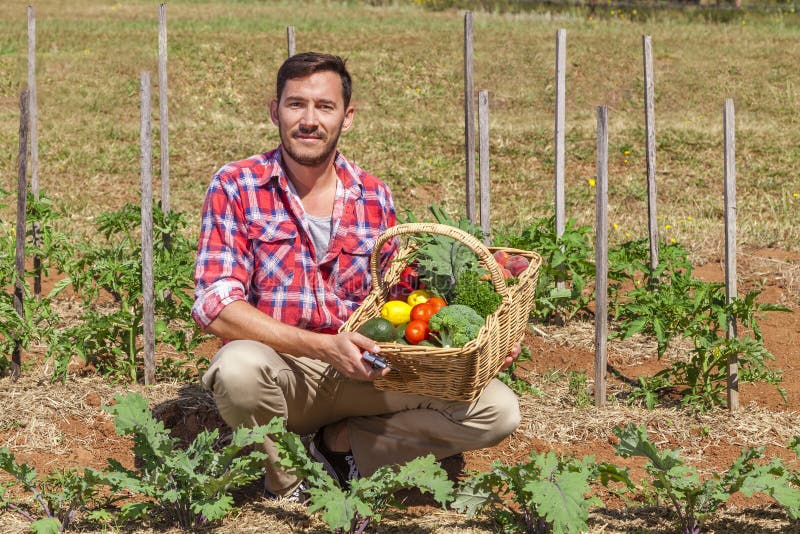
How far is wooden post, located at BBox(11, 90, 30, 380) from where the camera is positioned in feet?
13.9

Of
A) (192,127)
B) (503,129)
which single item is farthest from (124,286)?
(503,129)

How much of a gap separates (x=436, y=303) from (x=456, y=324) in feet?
0.85

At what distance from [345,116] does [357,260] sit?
1.83 ft

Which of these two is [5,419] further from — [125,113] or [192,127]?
[125,113]

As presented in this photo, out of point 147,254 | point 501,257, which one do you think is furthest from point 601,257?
point 147,254

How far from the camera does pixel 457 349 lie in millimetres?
2865

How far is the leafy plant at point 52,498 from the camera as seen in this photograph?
117 inches

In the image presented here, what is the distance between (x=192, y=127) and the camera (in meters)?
9.42

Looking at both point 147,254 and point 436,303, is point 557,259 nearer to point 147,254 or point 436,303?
point 436,303

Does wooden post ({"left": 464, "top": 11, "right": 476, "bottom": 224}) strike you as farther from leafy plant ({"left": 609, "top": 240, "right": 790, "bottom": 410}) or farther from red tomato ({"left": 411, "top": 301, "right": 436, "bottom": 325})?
red tomato ({"left": 411, "top": 301, "right": 436, "bottom": 325})

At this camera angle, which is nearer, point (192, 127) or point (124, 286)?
point (124, 286)

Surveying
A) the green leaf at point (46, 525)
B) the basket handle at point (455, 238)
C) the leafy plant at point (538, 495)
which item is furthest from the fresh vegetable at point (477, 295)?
the green leaf at point (46, 525)

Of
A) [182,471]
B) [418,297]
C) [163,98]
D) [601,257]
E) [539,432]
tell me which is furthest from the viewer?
[163,98]

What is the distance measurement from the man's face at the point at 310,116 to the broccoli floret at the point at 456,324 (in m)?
Answer: 0.79
